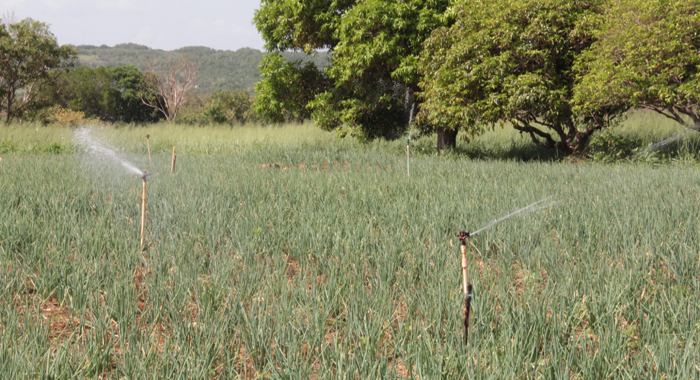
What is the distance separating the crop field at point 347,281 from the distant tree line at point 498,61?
300 centimetres

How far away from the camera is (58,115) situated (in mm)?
30094

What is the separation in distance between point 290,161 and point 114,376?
831cm

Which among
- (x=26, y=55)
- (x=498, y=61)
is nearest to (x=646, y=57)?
(x=498, y=61)

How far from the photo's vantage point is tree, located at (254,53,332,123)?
1276cm

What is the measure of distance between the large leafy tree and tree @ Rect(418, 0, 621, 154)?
33.7 inches

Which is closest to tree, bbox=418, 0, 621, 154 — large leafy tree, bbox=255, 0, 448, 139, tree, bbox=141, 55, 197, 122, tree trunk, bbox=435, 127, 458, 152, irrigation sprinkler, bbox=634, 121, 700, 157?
large leafy tree, bbox=255, 0, 448, 139

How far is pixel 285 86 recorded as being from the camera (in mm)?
12977

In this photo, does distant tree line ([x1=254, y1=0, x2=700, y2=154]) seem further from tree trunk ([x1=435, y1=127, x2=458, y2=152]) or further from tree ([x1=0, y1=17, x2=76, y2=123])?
tree ([x1=0, y1=17, x2=76, y2=123])

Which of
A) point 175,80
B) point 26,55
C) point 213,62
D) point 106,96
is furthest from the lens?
point 213,62

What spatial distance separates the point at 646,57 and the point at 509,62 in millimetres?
2507

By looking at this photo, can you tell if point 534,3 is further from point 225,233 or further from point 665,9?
point 225,233

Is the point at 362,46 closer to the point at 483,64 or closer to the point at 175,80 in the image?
the point at 483,64

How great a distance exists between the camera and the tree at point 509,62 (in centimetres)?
933

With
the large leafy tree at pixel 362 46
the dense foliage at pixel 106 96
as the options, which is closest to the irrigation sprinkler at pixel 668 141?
the large leafy tree at pixel 362 46
